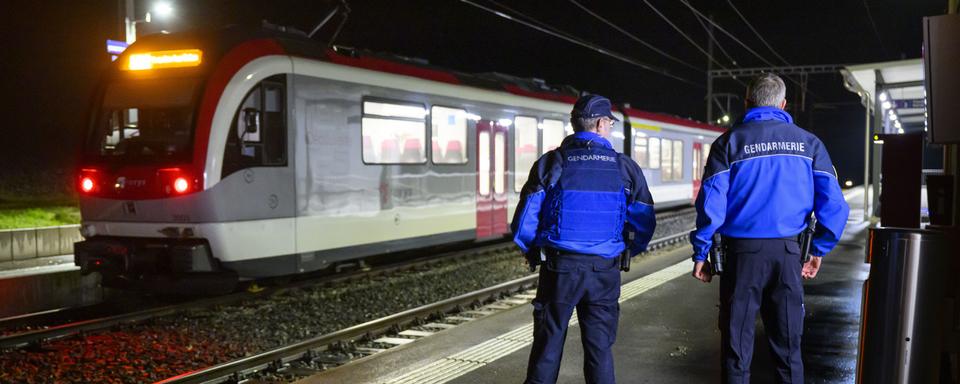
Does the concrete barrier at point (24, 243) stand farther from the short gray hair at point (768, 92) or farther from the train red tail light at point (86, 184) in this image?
the short gray hair at point (768, 92)

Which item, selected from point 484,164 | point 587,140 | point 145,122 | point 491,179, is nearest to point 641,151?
point 491,179

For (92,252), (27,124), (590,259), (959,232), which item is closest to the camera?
(590,259)

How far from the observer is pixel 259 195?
339 inches

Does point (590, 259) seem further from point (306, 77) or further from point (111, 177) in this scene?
point (111, 177)

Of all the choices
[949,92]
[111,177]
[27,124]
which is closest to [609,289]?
[949,92]

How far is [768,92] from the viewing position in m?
4.05

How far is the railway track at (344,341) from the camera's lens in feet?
19.5

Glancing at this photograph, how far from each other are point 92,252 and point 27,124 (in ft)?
47.2

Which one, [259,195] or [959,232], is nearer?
[959,232]

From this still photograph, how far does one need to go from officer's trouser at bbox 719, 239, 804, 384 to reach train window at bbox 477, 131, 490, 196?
8466 mm

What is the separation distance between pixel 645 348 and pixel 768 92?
266 cm

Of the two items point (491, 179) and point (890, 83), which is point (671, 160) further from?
point (491, 179)

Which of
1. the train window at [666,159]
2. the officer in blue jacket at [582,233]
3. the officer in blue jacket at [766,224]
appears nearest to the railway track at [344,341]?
the officer in blue jacket at [582,233]

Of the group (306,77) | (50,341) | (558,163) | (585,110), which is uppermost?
(306,77)
